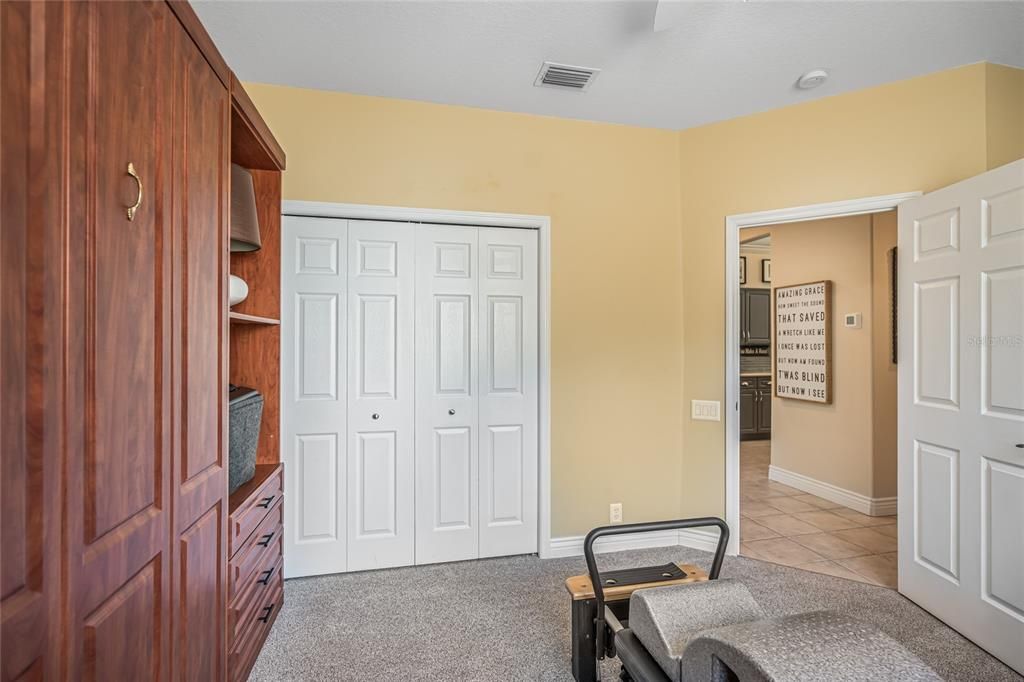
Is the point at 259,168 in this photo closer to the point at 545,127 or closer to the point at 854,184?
the point at 545,127

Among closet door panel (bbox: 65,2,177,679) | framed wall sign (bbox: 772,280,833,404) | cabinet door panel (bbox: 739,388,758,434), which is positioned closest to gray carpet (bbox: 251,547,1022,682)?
closet door panel (bbox: 65,2,177,679)

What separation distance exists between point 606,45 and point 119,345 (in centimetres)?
231

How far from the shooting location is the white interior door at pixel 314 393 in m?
2.76

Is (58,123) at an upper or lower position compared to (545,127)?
lower

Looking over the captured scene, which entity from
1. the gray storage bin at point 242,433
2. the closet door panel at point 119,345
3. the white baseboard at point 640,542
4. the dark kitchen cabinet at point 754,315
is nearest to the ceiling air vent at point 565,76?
the closet door panel at point 119,345

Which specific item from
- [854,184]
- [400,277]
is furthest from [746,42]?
[400,277]

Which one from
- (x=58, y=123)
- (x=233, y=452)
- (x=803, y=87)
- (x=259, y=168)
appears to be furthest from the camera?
(x=803, y=87)

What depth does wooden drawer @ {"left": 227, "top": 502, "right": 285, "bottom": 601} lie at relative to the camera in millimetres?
1795

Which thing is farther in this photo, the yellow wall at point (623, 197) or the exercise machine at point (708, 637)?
the yellow wall at point (623, 197)

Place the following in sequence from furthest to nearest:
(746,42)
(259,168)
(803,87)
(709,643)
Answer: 1. (803,87)
2. (259,168)
3. (746,42)
4. (709,643)

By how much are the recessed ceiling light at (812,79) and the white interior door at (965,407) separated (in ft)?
2.64

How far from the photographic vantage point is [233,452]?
6.21ft

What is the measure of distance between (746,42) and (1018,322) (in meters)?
1.67

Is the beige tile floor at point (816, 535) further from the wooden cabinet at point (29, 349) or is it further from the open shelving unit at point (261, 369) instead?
the wooden cabinet at point (29, 349)
